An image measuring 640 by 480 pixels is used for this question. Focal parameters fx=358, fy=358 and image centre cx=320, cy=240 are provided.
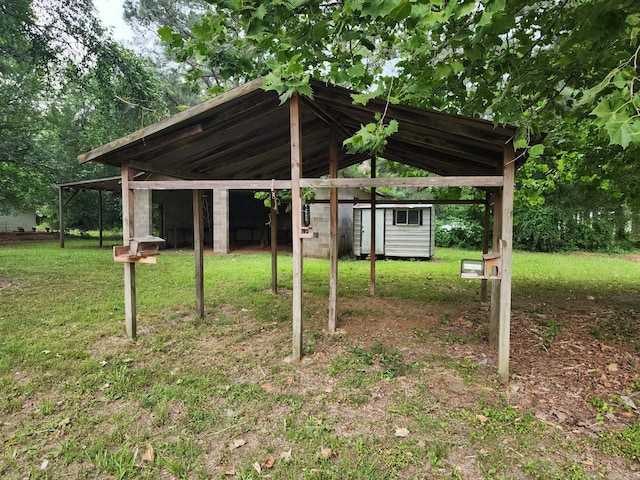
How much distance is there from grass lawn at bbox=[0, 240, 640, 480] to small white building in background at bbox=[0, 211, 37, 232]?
2520cm

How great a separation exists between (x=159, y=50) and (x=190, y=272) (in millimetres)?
17472

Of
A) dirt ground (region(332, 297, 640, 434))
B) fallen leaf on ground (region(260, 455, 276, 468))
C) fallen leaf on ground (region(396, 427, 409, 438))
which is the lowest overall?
fallen leaf on ground (region(260, 455, 276, 468))

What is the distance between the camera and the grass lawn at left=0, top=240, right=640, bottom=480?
2410 mm

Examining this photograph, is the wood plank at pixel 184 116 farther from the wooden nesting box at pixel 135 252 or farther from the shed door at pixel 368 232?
the shed door at pixel 368 232

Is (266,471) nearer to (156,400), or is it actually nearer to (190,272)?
(156,400)

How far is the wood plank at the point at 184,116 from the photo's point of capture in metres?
3.57

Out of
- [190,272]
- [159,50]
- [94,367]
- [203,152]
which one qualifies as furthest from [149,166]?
[159,50]

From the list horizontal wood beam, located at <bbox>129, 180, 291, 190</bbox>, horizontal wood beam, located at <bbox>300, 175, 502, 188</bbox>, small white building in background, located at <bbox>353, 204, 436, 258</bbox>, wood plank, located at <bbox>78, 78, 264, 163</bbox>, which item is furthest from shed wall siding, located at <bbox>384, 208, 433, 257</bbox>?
wood plank, located at <bbox>78, 78, 264, 163</bbox>

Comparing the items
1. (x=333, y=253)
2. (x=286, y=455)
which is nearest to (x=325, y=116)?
(x=333, y=253)

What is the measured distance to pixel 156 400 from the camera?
3131 mm

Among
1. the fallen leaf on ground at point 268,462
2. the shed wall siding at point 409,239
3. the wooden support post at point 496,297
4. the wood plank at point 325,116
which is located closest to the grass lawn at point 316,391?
the fallen leaf on ground at point 268,462

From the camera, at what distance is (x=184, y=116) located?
3.87 m

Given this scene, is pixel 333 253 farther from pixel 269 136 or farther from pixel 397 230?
pixel 397 230

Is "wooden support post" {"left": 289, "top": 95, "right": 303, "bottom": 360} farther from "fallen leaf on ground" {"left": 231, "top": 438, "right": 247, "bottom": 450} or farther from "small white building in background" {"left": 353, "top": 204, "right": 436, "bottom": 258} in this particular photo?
"small white building in background" {"left": 353, "top": 204, "right": 436, "bottom": 258}
